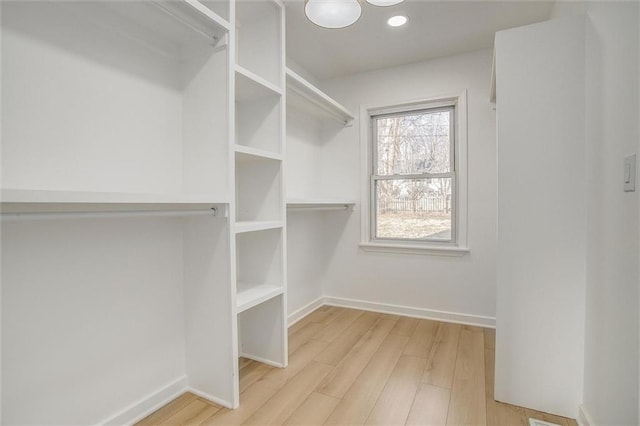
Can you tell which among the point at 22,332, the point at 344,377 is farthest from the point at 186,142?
the point at 344,377

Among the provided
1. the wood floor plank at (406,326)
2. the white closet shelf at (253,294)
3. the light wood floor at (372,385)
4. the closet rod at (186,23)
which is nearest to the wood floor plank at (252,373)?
the light wood floor at (372,385)

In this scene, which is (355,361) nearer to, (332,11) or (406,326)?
(406,326)

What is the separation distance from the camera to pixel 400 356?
2299mm

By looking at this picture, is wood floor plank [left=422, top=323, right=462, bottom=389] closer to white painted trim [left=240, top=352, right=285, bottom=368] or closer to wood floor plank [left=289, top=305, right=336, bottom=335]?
white painted trim [left=240, top=352, right=285, bottom=368]

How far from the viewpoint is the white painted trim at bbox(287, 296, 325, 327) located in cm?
293

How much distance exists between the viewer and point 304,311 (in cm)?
315

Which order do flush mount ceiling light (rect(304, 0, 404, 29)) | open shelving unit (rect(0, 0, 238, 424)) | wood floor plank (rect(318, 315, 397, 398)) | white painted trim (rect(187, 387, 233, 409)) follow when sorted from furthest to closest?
wood floor plank (rect(318, 315, 397, 398)) < white painted trim (rect(187, 387, 233, 409)) < flush mount ceiling light (rect(304, 0, 404, 29)) < open shelving unit (rect(0, 0, 238, 424))

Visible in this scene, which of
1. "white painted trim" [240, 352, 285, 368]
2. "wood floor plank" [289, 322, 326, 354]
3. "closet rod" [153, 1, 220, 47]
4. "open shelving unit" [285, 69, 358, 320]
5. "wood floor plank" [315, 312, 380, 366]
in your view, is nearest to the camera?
"closet rod" [153, 1, 220, 47]

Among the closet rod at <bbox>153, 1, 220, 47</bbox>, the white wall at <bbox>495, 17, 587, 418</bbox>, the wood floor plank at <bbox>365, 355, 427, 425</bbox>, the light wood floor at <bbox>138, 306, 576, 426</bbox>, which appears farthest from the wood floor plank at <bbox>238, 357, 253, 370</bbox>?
the closet rod at <bbox>153, 1, 220, 47</bbox>

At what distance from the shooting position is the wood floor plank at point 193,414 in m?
1.60

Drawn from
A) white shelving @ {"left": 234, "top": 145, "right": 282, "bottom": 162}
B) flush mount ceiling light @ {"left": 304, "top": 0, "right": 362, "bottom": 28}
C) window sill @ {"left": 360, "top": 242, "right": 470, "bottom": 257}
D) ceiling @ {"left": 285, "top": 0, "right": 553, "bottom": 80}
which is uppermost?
ceiling @ {"left": 285, "top": 0, "right": 553, "bottom": 80}

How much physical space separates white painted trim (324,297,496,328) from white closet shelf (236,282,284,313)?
1.50 metres

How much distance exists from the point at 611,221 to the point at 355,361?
1.65 meters

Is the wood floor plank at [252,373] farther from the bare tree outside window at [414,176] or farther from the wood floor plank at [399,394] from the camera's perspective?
the bare tree outside window at [414,176]
